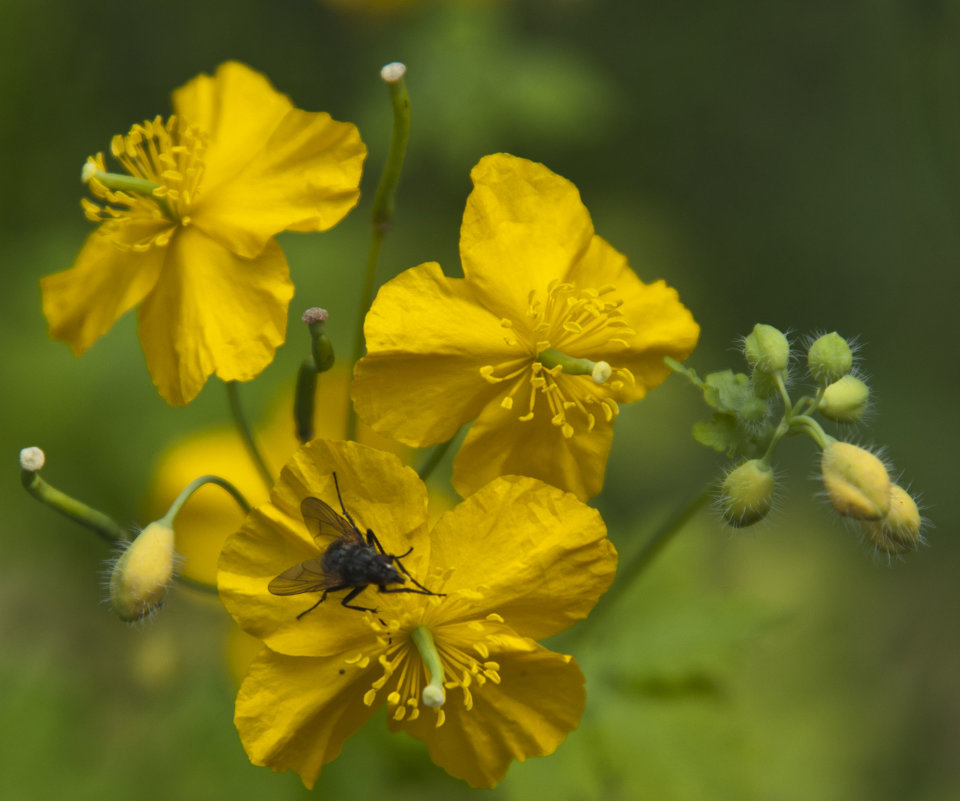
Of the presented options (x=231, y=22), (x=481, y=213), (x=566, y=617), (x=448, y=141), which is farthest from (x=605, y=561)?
(x=231, y=22)

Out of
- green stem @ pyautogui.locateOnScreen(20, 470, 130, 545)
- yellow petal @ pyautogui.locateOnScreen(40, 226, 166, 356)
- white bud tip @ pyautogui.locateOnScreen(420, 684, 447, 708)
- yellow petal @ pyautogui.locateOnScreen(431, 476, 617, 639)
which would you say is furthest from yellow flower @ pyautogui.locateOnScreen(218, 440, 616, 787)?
yellow petal @ pyautogui.locateOnScreen(40, 226, 166, 356)

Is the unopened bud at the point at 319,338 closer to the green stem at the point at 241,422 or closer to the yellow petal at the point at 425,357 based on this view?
the yellow petal at the point at 425,357

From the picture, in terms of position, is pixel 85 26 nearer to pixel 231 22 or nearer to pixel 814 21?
pixel 231 22

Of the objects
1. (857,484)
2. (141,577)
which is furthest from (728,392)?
(141,577)

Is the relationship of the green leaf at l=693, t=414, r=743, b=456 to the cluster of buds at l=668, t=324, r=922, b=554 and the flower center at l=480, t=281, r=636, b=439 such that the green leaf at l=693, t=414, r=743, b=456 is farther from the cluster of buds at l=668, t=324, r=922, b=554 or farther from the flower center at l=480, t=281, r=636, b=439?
the flower center at l=480, t=281, r=636, b=439

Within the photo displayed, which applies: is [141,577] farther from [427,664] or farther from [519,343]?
[519,343]

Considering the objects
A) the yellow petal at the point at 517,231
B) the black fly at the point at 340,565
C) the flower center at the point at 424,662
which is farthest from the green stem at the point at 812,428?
the black fly at the point at 340,565

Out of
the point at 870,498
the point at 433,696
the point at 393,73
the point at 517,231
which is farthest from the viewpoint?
the point at 517,231
